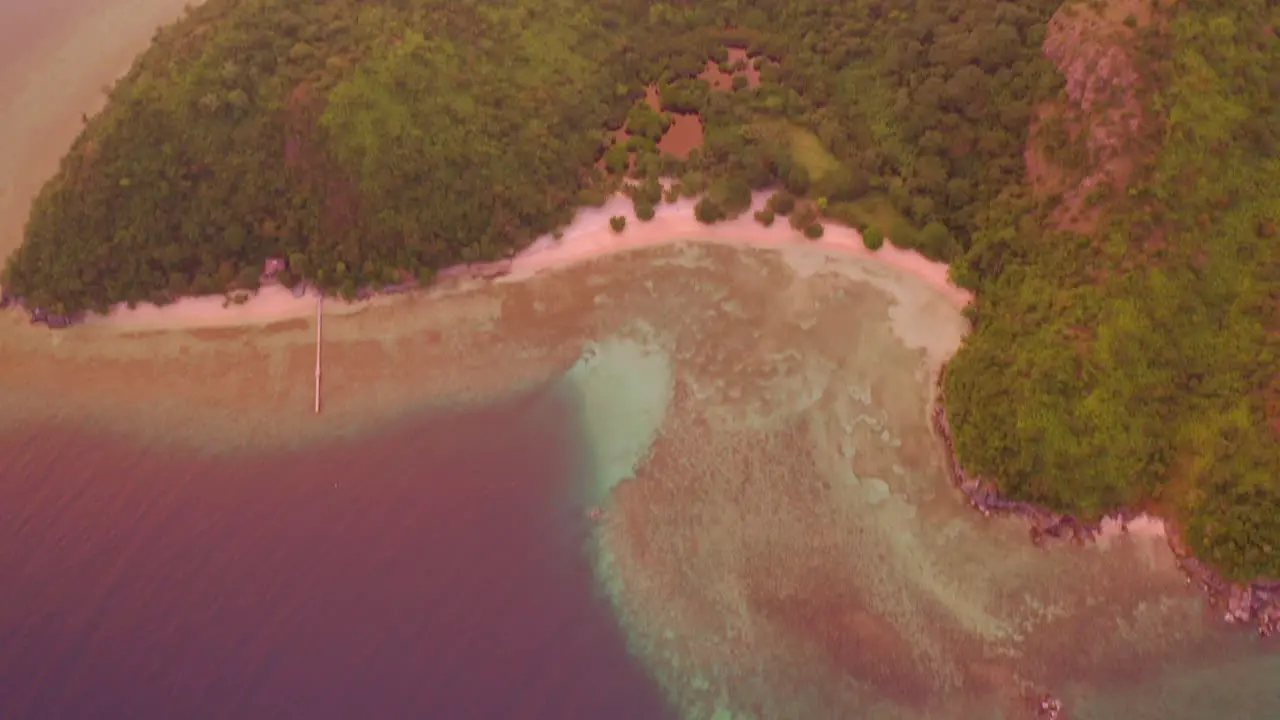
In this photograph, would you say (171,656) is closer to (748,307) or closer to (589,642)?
(589,642)

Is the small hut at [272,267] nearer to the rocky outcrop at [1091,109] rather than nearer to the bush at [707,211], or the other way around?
the bush at [707,211]

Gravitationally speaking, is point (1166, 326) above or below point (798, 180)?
below

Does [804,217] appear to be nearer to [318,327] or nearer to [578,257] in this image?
[578,257]

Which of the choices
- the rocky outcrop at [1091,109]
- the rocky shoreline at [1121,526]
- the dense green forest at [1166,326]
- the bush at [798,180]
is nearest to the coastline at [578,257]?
the bush at [798,180]

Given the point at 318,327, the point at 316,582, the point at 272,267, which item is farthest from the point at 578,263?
the point at 316,582

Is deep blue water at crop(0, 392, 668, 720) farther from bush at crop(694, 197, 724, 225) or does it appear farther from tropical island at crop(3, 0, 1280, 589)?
bush at crop(694, 197, 724, 225)

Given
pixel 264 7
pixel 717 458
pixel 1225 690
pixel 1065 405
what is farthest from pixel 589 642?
pixel 264 7
